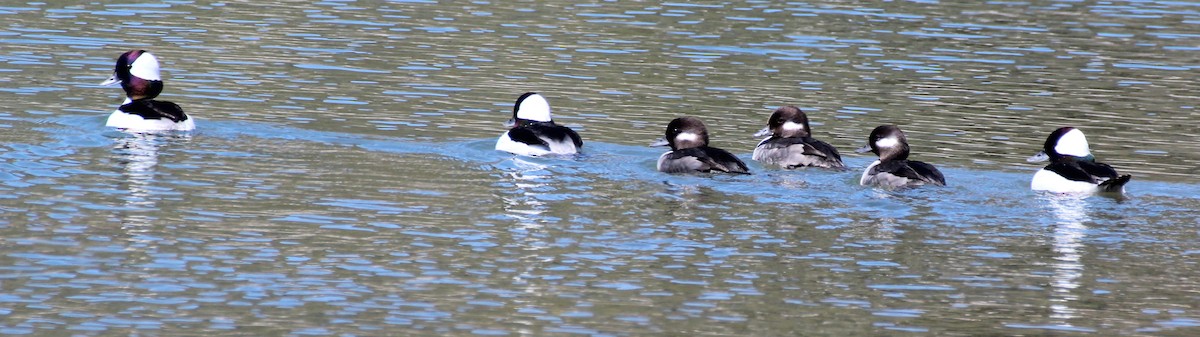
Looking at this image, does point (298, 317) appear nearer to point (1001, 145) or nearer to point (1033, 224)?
point (1033, 224)

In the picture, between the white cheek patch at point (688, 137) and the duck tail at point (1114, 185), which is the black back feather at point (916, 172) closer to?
the duck tail at point (1114, 185)

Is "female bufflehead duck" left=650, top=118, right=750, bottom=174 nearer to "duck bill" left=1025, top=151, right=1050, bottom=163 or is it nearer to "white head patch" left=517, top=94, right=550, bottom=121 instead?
"white head patch" left=517, top=94, right=550, bottom=121

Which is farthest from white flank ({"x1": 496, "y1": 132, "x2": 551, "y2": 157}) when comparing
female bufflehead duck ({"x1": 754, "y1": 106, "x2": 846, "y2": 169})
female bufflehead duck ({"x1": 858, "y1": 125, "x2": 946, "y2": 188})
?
female bufflehead duck ({"x1": 858, "y1": 125, "x2": 946, "y2": 188})

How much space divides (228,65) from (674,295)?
45.4ft

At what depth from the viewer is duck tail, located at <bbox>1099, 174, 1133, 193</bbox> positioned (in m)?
14.5

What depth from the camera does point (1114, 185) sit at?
14711 mm

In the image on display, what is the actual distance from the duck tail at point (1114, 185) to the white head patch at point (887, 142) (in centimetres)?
193

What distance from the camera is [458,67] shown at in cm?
2375

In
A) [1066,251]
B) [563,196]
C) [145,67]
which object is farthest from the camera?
[145,67]

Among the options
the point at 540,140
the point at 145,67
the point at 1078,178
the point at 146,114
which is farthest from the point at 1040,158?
the point at 145,67

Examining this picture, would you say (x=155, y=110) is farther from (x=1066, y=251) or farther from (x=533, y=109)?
(x=1066, y=251)

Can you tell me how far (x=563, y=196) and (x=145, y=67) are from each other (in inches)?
258

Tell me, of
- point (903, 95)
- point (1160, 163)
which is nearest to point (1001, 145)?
point (1160, 163)

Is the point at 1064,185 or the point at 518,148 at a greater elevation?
Result: the point at 1064,185
